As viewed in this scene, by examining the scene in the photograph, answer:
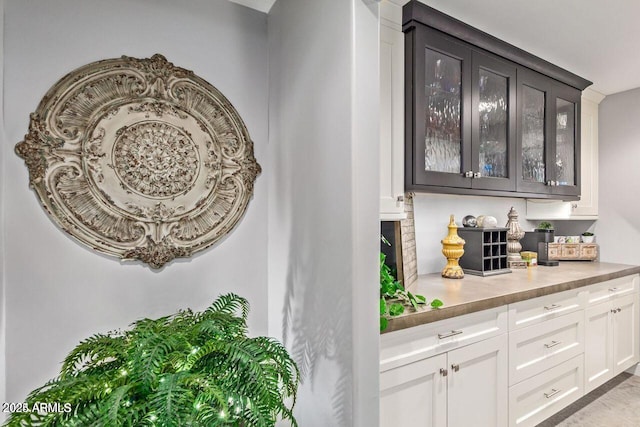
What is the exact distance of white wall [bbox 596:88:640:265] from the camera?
9.51ft

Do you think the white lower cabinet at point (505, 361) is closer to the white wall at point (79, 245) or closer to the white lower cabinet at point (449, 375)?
the white lower cabinet at point (449, 375)

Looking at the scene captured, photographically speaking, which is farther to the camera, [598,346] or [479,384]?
[598,346]

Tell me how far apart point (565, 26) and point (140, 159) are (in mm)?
2271

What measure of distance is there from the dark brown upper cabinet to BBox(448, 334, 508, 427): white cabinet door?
31.9 inches

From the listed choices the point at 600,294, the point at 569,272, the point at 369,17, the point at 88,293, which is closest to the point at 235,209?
the point at 88,293

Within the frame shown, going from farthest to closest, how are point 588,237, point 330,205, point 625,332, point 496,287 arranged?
point 588,237
point 625,332
point 496,287
point 330,205

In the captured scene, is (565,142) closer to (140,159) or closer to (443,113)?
(443,113)

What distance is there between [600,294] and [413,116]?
183 centimetres

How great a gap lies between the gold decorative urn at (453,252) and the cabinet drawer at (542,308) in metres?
0.40

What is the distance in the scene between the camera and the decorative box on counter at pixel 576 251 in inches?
114

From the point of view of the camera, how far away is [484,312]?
1.65 meters

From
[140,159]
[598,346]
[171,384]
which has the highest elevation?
[140,159]

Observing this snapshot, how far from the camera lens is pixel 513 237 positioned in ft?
8.41

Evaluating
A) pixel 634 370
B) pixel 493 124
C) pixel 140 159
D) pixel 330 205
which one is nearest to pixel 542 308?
pixel 493 124
